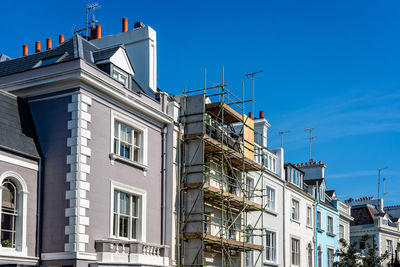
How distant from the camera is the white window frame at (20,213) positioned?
18.3 m

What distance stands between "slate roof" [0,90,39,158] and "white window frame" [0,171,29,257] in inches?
33.0

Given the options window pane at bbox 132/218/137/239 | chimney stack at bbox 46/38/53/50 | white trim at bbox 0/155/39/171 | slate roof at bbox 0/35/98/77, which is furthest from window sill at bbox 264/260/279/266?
white trim at bbox 0/155/39/171

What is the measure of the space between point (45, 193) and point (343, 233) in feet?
110

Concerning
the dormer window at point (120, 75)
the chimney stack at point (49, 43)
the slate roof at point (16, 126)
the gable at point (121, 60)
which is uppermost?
the chimney stack at point (49, 43)

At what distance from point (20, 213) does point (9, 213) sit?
15.6 inches

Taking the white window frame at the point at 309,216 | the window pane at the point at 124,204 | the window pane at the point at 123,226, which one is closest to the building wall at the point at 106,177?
the window pane at the point at 124,204

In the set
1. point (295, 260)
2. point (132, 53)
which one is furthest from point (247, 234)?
point (132, 53)

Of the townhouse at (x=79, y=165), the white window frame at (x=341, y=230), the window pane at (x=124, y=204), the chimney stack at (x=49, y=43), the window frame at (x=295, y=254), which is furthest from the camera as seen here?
the white window frame at (x=341, y=230)

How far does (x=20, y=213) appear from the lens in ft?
61.5

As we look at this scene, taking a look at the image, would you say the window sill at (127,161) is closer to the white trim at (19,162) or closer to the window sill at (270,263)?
the white trim at (19,162)

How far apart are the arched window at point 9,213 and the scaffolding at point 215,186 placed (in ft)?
25.8

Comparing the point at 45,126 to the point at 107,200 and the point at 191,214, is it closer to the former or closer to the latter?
the point at 107,200

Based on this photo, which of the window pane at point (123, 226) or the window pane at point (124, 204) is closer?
the window pane at point (123, 226)

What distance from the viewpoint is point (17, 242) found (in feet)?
60.9
